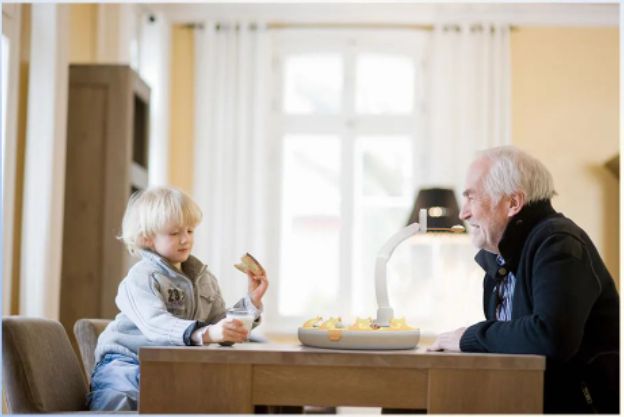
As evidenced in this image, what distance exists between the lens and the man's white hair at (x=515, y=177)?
2439mm

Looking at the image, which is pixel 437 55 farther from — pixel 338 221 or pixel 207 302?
pixel 207 302

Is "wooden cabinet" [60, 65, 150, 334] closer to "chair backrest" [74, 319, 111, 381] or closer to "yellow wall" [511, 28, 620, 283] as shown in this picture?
"chair backrest" [74, 319, 111, 381]

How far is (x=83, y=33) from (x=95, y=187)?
1057 mm

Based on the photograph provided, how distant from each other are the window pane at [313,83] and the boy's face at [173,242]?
437 centimetres

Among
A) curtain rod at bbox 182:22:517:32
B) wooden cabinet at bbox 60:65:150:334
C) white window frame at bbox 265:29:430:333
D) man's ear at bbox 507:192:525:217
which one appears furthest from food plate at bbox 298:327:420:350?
curtain rod at bbox 182:22:517:32

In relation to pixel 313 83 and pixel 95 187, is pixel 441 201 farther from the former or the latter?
pixel 95 187

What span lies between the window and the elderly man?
13.9 feet

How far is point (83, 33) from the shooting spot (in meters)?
5.35

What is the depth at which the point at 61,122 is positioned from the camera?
14.6 ft

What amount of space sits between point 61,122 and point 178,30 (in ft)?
8.77

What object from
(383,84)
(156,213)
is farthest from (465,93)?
(156,213)

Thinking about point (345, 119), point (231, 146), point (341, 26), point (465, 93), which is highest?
point (341, 26)

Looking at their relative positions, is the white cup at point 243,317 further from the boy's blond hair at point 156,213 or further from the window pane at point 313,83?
the window pane at point 313,83

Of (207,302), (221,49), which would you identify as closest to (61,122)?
(207,302)
